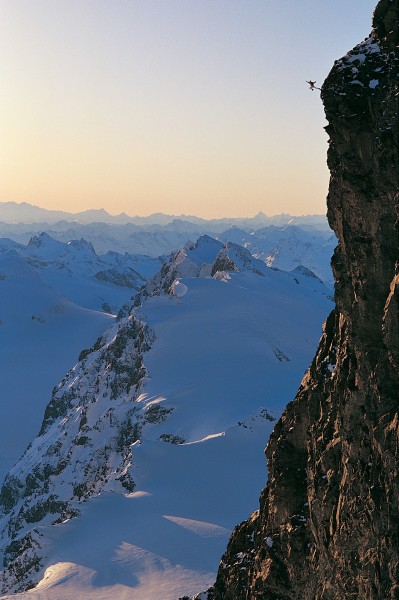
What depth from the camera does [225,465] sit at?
57.5 metres

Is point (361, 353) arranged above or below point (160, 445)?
above

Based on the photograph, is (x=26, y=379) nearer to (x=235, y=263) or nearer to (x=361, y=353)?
(x=235, y=263)

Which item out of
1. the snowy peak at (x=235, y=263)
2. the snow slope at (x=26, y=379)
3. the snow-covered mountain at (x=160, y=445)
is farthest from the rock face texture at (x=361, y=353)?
the snowy peak at (x=235, y=263)

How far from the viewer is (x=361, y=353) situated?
15805mm

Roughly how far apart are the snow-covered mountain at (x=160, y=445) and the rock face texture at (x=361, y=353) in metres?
26.2

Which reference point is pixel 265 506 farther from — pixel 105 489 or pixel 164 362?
pixel 164 362

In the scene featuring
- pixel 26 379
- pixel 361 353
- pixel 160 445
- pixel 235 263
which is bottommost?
pixel 26 379

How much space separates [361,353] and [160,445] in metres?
→ 47.3

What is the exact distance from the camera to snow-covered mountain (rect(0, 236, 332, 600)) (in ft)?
153

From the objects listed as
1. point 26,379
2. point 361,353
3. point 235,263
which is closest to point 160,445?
point 361,353

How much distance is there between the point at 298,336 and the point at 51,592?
5563 centimetres

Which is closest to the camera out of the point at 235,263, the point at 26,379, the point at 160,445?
the point at 160,445

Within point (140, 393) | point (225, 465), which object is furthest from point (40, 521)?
point (225, 465)

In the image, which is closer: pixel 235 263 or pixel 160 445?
pixel 160 445
